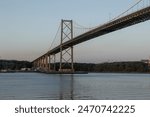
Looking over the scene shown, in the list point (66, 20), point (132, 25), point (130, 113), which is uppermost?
point (66, 20)

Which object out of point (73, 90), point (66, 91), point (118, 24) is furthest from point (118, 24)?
point (66, 91)

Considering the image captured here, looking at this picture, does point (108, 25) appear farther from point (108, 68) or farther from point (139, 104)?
point (108, 68)

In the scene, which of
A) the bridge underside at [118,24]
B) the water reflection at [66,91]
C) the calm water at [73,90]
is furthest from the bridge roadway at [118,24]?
the water reflection at [66,91]

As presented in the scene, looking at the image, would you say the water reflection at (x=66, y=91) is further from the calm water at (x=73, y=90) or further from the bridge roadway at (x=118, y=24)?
the bridge roadway at (x=118, y=24)

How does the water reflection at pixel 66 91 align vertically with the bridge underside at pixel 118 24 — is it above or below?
below

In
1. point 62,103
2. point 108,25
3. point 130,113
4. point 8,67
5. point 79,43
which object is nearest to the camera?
point 130,113

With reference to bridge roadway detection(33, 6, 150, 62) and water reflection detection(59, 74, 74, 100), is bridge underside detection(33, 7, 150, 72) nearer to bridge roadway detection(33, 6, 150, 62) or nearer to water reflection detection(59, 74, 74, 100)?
bridge roadway detection(33, 6, 150, 62)

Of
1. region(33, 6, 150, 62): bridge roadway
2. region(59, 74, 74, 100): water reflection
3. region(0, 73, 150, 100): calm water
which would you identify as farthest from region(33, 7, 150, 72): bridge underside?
region(59, 74, 74, 100): water reflection

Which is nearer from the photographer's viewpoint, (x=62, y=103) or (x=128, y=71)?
(x=62, y=103)

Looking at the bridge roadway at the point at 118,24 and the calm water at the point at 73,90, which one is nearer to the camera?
the calm water at the point at 73,90

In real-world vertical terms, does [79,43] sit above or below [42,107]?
above

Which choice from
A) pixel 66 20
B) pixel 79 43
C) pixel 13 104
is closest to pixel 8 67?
pixel 66 20
